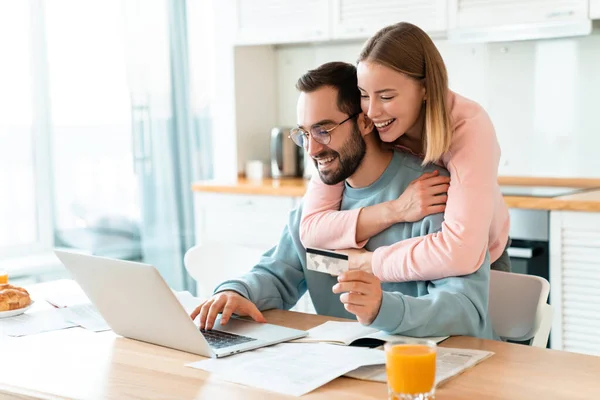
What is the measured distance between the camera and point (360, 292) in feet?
4.91

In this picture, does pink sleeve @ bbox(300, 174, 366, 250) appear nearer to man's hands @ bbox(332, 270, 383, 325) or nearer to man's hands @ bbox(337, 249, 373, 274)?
man's hands @ bbox(337, 249, 373, 274)

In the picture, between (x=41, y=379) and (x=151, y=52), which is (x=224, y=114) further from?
(x=41, y=379)

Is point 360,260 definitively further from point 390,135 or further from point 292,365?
point 292,365

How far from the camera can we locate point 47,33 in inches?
149

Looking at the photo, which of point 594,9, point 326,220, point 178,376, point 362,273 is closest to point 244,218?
point 594,9

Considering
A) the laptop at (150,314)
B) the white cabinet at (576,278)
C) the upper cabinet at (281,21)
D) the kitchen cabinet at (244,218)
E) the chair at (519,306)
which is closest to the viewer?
the laptop at (150,314)

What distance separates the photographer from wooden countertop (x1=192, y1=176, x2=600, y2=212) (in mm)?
2864

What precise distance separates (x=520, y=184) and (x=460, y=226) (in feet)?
6.38

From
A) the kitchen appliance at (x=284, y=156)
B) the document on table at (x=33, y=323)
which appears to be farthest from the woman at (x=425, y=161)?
the kitchen appliance at (x=284, y=156)

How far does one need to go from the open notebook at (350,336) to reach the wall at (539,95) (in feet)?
6.84

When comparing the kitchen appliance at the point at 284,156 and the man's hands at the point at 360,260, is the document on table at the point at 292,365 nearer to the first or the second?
the man's hands at the point at 360,260

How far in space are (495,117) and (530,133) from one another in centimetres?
17

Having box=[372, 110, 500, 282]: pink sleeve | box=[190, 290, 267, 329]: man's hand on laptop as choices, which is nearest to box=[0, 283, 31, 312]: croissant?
box=[190, 290, 267, 329]: man's hand on laptop

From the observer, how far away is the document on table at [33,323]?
1.73m
